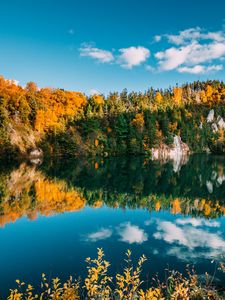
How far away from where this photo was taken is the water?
1644 cm

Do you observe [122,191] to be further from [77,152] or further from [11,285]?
[77,152]

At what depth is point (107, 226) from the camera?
80.1 feet

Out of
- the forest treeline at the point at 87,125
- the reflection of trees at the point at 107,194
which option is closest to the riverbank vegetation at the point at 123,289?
the reflection of trees at the point at 107,194

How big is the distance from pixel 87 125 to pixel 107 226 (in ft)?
281

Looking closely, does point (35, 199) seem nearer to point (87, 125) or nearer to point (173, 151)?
point (87, 125)

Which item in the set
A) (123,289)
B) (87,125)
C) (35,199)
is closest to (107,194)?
(35,199)

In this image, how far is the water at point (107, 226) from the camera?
16438 mm

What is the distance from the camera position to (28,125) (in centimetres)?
9269

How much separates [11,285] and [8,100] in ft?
285

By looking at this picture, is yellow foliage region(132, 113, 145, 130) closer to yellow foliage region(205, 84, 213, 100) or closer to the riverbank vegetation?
yellow foliage region(205, 84, 213, 100)

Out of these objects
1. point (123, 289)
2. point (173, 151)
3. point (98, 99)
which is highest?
point (98, 99)

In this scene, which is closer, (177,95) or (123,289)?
(123,289)

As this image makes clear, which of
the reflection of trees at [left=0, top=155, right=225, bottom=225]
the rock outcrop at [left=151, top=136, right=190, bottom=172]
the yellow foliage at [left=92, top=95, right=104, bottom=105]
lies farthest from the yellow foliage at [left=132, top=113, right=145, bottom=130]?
the reflection of trees at [left=0, top=155, right=225, bottom=225]

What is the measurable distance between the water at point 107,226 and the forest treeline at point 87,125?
5140cm
